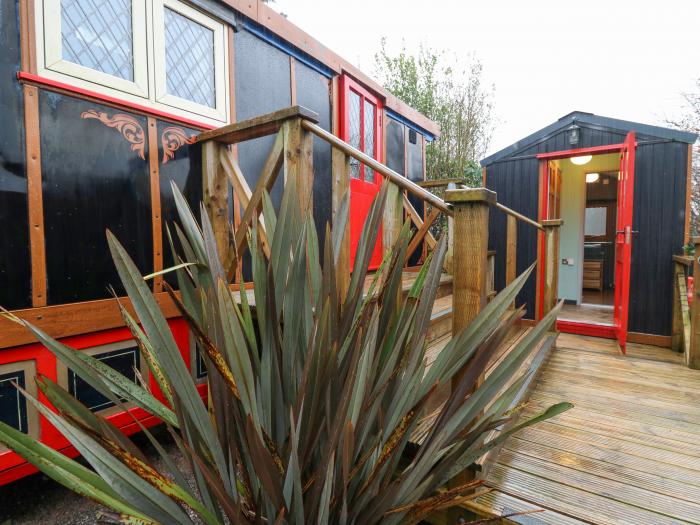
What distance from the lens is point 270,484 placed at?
2.50 feet

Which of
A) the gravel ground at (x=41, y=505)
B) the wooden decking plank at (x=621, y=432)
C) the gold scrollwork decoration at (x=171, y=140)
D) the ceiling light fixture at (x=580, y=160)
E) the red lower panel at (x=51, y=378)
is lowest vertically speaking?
the gravel ground at (x=41, y=505)

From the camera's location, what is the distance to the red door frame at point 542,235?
4.39 meters

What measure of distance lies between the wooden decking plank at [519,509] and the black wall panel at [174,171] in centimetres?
196

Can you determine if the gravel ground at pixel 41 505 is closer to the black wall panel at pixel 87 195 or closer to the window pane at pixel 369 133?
the black wall panel at pixel 87 195

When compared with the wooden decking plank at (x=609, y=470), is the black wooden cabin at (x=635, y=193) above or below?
above

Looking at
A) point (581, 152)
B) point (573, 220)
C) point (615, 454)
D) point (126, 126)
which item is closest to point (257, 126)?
point (126, 126)

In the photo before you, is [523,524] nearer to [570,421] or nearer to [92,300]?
[570,421]

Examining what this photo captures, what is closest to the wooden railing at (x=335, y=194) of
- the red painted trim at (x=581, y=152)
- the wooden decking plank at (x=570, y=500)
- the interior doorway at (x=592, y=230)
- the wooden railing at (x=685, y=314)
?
the wooden decking plank at (x=570, y=500)

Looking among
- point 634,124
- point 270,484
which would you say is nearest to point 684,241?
point 634,124

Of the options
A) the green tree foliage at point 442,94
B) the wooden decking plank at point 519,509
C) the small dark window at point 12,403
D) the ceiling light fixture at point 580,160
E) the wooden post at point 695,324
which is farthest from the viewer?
the green tree foliage at point 442,94

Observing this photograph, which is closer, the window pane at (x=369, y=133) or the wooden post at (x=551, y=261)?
the wooden post at (x=551, y=261)

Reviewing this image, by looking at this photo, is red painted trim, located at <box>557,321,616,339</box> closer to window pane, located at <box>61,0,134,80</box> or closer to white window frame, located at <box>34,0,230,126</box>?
white window frame, located at <box>34,0,230,126</box>

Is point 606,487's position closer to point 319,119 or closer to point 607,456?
point 607,456

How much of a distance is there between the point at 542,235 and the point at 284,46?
354 cm
